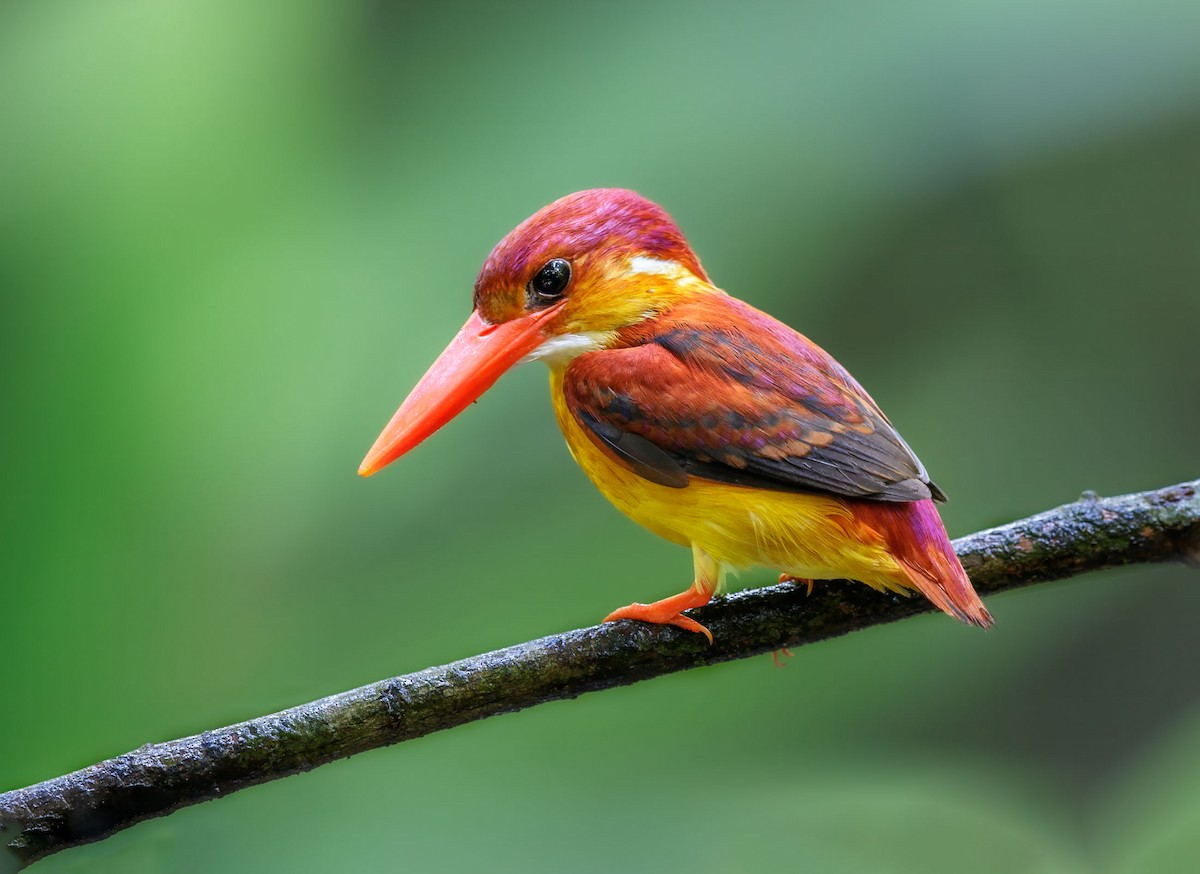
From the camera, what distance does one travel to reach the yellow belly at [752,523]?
3.36 feet

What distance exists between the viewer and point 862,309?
2.08 m

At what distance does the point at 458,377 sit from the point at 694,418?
8.5 inches

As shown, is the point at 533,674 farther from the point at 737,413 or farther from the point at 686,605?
the point at 737,413

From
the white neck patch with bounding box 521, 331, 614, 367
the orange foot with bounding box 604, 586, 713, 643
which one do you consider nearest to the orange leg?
the orange foot with bounding box 604, 586, 713, 643

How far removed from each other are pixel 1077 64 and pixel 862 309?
0.52m

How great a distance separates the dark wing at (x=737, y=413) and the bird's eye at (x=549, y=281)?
71mm

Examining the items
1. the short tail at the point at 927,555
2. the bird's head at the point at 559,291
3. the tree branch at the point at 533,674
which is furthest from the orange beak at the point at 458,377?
the short tail at the point at 927,555

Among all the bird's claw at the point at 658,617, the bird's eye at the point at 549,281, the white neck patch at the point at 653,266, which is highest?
the bird's eye at the point at 549,281

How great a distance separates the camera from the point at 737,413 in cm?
104

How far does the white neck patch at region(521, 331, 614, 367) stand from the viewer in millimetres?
1134

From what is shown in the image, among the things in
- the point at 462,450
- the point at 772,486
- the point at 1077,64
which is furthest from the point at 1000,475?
the point at 772,486

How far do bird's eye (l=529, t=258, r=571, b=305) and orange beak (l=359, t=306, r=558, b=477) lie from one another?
0.01 metres

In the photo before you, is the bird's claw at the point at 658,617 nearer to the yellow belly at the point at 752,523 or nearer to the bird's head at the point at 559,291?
the yellow belly at the point at 752,523

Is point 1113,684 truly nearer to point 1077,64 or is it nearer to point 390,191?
point 1077,64
